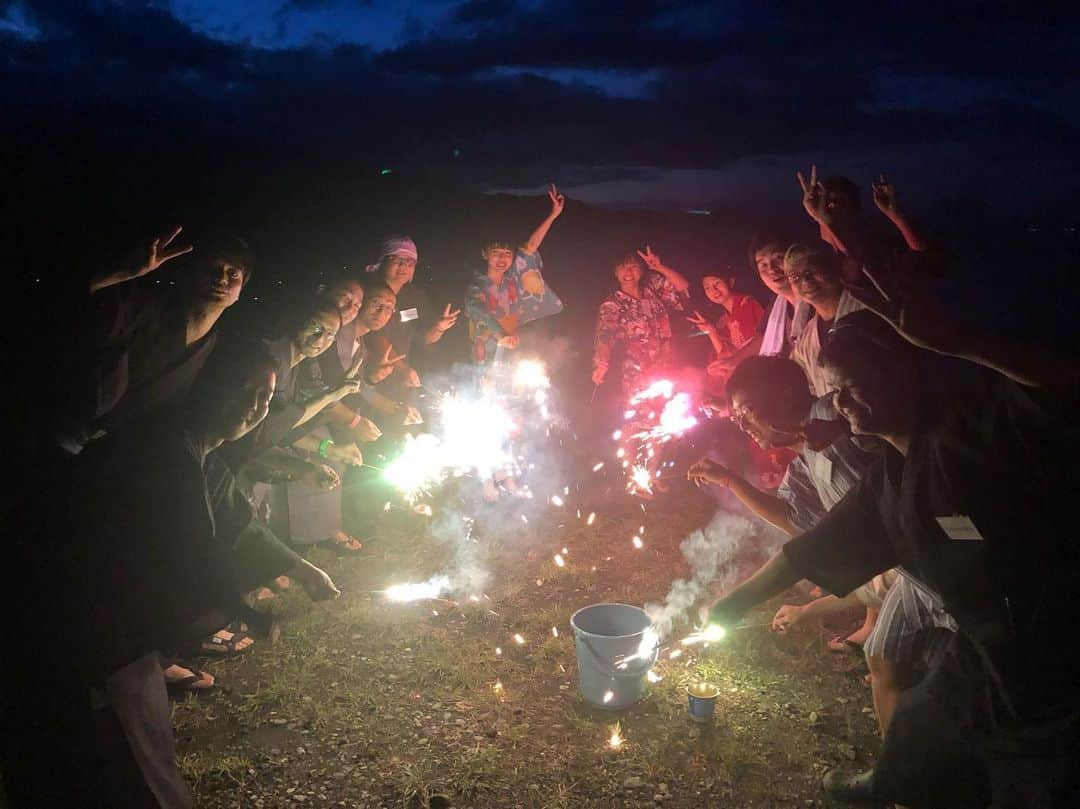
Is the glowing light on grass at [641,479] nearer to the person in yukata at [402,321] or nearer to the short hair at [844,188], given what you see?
the person in yukata at [402,321]

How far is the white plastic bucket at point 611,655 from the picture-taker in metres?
5.18

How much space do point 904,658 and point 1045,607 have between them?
125 centimetres

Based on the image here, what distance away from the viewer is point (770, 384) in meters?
5.65

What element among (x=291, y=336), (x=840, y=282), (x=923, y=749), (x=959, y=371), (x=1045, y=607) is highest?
(x=291, y=336)

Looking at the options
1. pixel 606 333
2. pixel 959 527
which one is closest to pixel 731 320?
pixel 606 333

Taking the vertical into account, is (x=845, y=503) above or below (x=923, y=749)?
above

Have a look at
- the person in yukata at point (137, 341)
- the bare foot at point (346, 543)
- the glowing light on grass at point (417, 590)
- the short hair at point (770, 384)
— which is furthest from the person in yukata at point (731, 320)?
the person in yukata at point (137, 341)

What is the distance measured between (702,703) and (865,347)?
2.84 metres

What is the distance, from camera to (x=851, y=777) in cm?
435

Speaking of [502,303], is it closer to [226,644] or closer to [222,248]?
[222,248]

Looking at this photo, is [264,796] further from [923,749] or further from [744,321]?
[744,321]

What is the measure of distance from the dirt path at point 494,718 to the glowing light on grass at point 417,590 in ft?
0.51

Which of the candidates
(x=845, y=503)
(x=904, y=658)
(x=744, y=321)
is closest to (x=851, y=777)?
(x=904, y=658)

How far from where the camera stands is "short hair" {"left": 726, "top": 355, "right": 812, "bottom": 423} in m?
5.60
